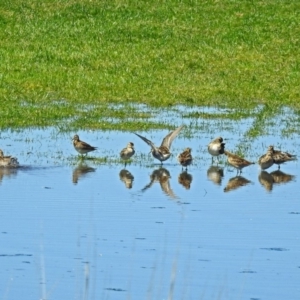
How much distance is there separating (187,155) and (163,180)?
0.85 meters

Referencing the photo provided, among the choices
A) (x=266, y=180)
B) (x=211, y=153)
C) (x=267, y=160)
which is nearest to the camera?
(x=266, y=180)

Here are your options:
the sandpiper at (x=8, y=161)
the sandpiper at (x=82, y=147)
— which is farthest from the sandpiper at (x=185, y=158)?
the sandpiper at (x=8, y=161)

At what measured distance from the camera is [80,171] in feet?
54.6

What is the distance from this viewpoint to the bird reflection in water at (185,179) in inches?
623

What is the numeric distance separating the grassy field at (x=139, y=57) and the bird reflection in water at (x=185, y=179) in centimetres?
417

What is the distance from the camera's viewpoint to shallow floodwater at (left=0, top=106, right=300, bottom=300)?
34.6ft

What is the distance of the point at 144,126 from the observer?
68.4ft

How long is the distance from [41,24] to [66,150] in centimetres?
1508

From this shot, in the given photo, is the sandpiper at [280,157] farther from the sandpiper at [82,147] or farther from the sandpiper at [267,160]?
the sandpiper at [82,147]

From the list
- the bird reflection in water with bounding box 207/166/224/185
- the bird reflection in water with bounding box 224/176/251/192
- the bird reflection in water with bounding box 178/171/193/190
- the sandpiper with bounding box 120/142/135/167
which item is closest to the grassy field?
the sandpiper with bounding box 120/142/135/167

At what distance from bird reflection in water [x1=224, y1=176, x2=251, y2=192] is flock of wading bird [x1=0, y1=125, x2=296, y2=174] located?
0.31 m

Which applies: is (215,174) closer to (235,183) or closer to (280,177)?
(235,183)

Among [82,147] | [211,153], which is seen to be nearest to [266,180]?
[211,153]

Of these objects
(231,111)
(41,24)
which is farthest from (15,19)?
(231,111)
